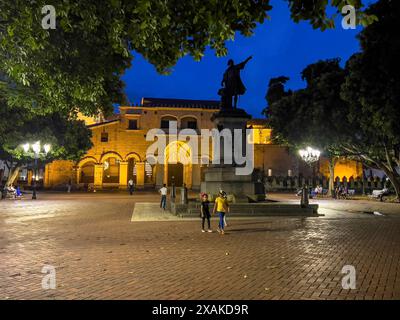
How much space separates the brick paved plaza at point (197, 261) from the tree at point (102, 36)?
4.35 m

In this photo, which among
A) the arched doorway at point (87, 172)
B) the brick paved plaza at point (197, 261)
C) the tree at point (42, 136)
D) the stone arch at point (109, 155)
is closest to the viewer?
the brick paved plaza at point (197, 261)

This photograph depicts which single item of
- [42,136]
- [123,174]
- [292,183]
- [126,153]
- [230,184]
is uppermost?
[42,136]

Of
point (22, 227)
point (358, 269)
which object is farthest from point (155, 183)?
point (358, 269)

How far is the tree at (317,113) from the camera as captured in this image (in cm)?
2609

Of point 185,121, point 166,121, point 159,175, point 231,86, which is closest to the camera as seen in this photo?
point 231,86

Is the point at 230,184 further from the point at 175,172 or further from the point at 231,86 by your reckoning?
the point at 175,172

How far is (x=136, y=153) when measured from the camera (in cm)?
4572

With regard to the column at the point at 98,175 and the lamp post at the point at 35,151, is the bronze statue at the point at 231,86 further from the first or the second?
the column at the point at 98,175

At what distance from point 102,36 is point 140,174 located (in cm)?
3666

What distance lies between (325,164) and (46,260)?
51.6 m

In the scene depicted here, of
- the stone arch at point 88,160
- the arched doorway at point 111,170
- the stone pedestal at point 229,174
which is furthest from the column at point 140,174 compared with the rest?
the stone pedestal at point 229,174

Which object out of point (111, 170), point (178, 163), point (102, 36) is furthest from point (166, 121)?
point (102, 36)
